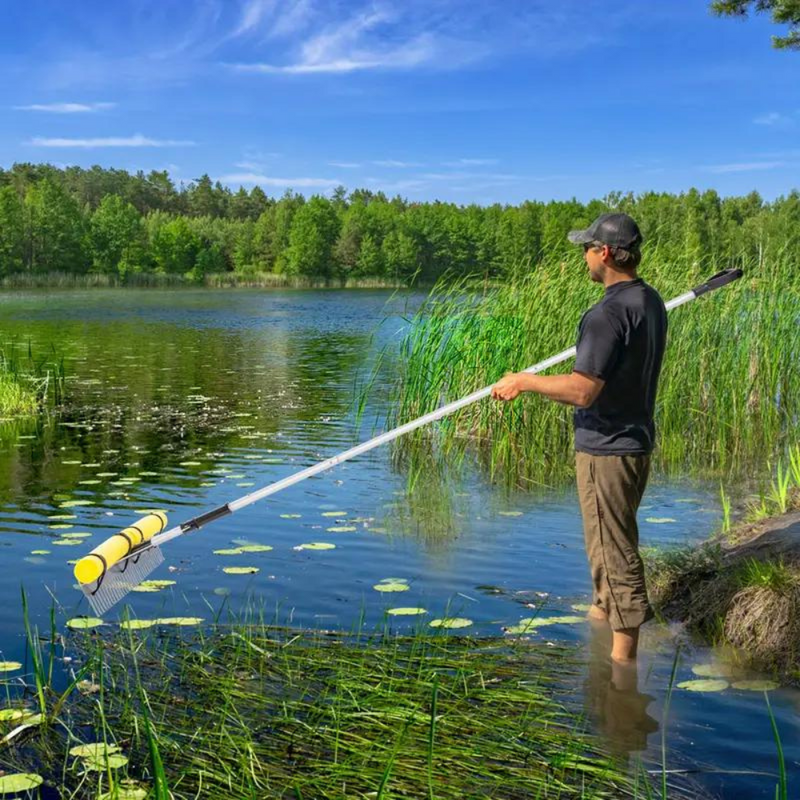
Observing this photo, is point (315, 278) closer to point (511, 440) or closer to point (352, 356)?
point (352, 356)

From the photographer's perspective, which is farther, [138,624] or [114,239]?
[114,239]

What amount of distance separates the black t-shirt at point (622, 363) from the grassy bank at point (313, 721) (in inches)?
47.5

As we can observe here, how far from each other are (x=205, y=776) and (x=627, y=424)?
244 cm

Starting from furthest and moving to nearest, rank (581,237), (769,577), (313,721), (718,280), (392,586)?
(392,586) → (769,577) → (718,280) → (581,237) → (313,721)

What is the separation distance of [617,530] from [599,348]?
2.89ft

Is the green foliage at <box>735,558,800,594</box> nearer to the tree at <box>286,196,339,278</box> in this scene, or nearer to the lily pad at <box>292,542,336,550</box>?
the lily pad at <box>292,542,336,550</box>

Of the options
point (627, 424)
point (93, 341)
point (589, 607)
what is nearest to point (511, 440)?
point (589, 607)

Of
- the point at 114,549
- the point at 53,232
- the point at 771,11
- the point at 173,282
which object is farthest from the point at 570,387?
the point at 53,232

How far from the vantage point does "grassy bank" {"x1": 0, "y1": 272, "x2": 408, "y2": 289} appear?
93062 millimetres

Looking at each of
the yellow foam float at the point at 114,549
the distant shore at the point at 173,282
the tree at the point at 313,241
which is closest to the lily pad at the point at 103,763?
the yellow foam float at the point at 114,549

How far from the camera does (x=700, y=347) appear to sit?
11.7 metres

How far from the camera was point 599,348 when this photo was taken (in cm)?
477

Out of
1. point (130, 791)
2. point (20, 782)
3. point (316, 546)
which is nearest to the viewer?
point (130, 791)

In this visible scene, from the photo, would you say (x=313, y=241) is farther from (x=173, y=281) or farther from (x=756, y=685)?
(x=756, y=685)
